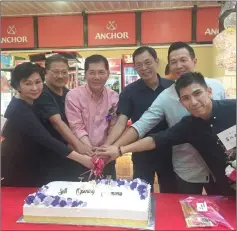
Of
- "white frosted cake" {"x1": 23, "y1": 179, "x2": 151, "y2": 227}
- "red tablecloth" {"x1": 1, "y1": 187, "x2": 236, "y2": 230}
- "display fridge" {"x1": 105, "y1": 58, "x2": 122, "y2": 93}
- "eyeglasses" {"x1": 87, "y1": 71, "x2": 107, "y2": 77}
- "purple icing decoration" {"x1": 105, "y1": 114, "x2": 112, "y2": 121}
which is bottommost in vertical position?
"red tablecloth" {"x1": 1, "y1": 187, "x2": 236, "y2": 230}

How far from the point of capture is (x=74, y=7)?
5035 millimetres

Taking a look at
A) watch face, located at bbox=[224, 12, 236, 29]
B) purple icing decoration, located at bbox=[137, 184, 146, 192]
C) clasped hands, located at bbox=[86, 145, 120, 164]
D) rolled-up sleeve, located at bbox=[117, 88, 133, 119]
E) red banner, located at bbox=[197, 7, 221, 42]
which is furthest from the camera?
red banner, located at bbox=[197, 7, 221, 42]

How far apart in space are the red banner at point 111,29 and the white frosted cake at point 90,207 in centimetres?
390

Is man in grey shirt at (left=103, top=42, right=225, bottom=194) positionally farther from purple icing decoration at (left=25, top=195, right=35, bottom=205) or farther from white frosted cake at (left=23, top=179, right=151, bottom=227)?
purple icing decoration at (left=25, top=195, right=35, bottom=205)

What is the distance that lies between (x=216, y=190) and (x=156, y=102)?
2.37 ft

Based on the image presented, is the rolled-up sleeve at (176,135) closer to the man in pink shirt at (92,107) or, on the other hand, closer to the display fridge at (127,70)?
the man in pink shirt at (92,107)

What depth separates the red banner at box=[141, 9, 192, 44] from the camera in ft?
16.6

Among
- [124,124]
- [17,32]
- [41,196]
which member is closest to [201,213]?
[41,196]

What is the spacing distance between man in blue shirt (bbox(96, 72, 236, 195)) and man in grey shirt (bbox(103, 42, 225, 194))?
107 millimetres

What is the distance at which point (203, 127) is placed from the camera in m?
1.90

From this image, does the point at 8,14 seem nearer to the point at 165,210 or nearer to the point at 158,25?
the point at 158,25

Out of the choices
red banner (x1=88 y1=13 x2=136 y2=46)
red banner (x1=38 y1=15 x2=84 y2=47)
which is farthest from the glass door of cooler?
red banner (x1=38 y1=15 x2=84 y2=47)

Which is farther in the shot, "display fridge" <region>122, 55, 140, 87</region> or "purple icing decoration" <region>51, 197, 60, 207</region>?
"display fridge" <region>122, 55, 140, 87</region>

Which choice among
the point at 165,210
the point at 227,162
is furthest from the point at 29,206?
the point at 227,162
